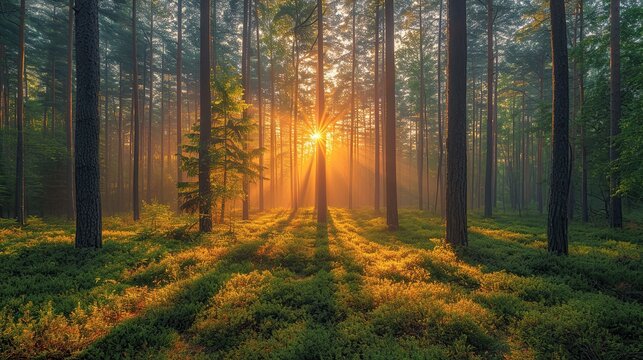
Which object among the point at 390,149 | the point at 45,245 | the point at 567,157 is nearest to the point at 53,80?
the point at 45,245

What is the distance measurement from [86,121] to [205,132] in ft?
15.8

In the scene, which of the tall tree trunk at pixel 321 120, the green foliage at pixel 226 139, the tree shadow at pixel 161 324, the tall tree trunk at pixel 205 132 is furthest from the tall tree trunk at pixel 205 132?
the tall tree trunk at pixel 321 120

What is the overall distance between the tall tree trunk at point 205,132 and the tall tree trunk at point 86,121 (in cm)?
418

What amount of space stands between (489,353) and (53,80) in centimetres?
3701

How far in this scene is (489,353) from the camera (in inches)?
161

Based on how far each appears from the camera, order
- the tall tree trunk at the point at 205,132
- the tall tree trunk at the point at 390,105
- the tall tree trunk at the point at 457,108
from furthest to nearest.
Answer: the tall tree trunk at the point at 390,105 → the tall tree trunk at the point at 205,132 → the tall tree trunk at the point at 457,108

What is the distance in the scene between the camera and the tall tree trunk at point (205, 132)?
12594mm

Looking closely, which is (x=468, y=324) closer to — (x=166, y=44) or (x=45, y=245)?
(x=45, y=245)

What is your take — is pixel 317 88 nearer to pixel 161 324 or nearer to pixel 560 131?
pixel 560 131

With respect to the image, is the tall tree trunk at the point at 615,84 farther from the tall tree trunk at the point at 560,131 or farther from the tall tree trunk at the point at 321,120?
the tall tree trunk at the point at 321,120

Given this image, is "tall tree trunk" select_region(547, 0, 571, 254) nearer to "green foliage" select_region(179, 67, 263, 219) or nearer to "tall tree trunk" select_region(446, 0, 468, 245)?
"tall tree trunk" select_region(446, 0, 468, 245)

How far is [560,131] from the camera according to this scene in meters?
8.79

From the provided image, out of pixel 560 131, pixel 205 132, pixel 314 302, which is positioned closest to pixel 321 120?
pixel 205 132

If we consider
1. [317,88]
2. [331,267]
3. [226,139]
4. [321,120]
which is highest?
[317,88]
